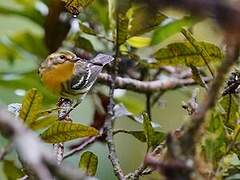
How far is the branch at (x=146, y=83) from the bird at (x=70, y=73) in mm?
48

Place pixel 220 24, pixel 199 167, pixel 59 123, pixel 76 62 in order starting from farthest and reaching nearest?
pixel 76 62, pixel 59 123, pixel 199 167, pixel 220 24

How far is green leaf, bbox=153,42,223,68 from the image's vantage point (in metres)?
1.08

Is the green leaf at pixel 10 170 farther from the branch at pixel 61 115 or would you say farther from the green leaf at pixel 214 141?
the green leaf at pixel 214 141

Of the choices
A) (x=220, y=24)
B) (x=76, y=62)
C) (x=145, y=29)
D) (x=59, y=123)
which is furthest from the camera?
(x=76, y=62)

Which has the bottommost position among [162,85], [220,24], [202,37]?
[162,85]

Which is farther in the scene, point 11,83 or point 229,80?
point 11,83

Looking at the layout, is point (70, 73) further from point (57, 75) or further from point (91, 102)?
point (91, 102)

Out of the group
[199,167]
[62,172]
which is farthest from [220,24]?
[199,167]

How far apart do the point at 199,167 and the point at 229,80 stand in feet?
1.36

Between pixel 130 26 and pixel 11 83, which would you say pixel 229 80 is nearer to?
pixel 130 26

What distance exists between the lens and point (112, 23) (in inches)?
58.2

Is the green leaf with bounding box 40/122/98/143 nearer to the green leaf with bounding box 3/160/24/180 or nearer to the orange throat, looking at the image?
the green leaf with bounding box 3/160/24/180

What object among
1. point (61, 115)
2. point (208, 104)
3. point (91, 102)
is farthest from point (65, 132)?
point (91, 102)

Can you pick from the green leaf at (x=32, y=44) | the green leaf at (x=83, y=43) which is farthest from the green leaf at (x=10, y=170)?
the green leaf at (x=32, y=44)
